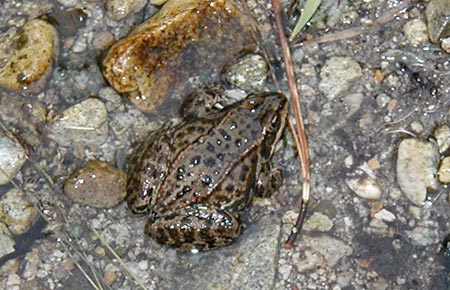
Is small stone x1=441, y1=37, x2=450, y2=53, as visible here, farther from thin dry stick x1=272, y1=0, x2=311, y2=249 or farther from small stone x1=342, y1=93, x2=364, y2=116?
thin dry stick x1=272, y1=0, x2=311, y2=249

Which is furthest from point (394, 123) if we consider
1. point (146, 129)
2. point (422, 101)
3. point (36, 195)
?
point (36, 195)

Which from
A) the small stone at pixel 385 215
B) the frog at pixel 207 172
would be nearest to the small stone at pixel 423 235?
the small stone at pixel 385 215

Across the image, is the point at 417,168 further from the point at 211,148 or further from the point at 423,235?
the point at 211,148

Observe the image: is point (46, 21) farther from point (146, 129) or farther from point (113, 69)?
point (146, 129)

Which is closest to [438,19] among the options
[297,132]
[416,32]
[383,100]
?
[416,32]

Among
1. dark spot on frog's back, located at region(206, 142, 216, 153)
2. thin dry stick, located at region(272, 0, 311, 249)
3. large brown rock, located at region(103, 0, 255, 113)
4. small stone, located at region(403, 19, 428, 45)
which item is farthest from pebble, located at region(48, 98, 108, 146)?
small stone, located at region(403, 19, 428, 45)

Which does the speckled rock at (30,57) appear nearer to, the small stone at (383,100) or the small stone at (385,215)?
the small stone at (383,100)
